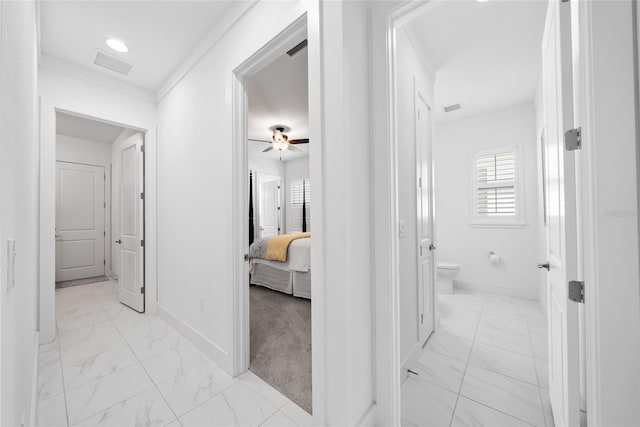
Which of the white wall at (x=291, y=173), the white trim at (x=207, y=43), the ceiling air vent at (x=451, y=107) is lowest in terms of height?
the white wall at (x=291, y=173)

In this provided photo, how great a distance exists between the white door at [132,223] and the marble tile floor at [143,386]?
1.95 ft

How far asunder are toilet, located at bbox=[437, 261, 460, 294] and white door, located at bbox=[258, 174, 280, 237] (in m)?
4.23

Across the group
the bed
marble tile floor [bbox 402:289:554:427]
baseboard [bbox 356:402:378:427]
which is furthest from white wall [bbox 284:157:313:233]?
baseboard [bbox 356:402:378:427]

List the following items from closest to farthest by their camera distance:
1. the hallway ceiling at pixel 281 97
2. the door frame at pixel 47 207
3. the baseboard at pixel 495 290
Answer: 1. the door frame at pixel 47 207
2. the hallway ceiling at pixel 281 97
3. the baseboard at pixel 495 290

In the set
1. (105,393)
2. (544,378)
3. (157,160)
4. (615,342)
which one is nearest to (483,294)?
(544,378)

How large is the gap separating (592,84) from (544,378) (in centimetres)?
201

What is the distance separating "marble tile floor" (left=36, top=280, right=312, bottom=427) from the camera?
149 cm

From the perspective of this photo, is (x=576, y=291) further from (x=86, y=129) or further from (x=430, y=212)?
(x=86, y=129)

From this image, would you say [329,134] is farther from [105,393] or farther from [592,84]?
[105,393]

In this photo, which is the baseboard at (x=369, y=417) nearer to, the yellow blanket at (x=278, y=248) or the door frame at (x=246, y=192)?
the door frame at (x=246, y=192)

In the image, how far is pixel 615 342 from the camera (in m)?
0.79

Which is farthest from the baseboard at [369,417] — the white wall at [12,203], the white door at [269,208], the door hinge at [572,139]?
the white door at [269,208]

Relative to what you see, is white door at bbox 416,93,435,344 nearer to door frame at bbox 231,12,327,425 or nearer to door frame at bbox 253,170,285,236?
door frame at bbox 231,12,327,425

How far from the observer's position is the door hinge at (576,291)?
93 centimetres
